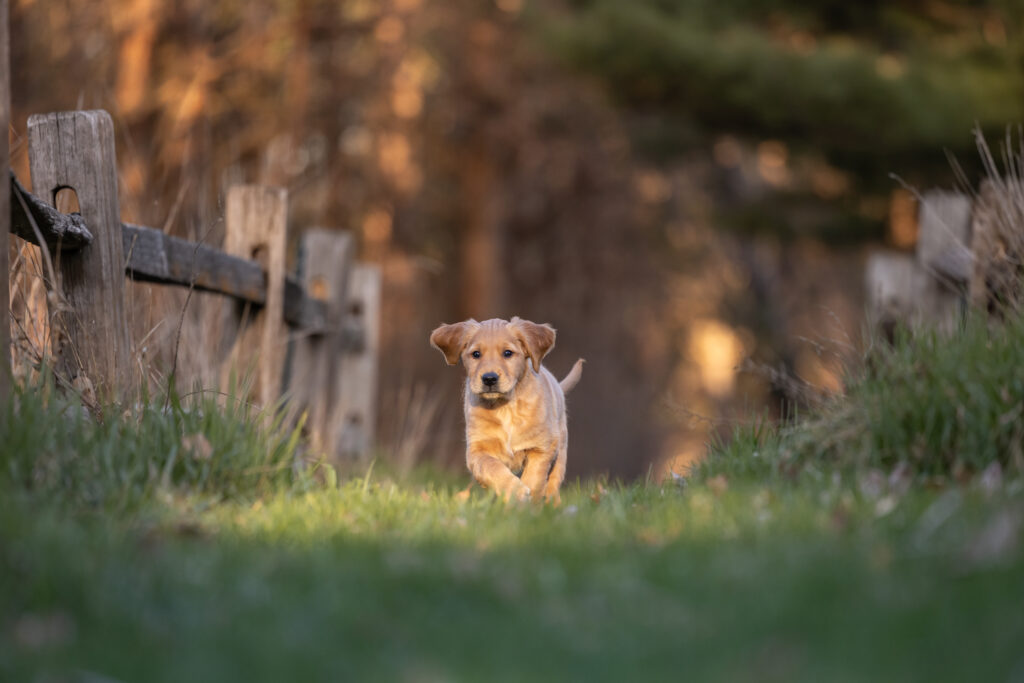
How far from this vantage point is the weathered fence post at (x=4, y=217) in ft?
12.1

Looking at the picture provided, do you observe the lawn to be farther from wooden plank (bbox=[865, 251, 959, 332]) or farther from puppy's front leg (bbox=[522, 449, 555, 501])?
wooden plank (bbox=[865, 251, 959, 332])

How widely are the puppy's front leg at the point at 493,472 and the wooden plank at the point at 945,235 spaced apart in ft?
9.53

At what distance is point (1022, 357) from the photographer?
3881mm

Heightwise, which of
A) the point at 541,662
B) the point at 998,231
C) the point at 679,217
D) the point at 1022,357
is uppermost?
the point at 679,217

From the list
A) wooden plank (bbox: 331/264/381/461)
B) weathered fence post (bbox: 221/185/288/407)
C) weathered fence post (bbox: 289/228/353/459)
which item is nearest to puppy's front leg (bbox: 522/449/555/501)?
weathered fence post (bbox: 221/185/288/407)

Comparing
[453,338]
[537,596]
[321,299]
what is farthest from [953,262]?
[537,596]

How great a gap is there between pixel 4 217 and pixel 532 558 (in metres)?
2.07

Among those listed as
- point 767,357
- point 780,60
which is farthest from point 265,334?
point 767,357

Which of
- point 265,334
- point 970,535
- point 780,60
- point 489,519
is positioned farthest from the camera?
point 780,60

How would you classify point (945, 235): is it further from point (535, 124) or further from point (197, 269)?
point (535, 124)

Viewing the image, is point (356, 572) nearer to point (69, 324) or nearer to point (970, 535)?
point (970, 535)

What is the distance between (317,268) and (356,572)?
470 cm

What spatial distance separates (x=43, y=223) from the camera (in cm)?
405

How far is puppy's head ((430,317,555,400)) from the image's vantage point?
15.6 ft
